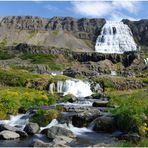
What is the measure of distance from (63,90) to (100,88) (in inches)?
416

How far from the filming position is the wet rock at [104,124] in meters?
38.0

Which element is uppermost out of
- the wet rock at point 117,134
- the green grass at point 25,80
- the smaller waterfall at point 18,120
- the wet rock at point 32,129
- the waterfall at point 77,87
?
the green grass at point 25,80

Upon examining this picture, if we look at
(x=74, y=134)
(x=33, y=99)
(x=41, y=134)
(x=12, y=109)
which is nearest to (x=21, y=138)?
(x=41, y=134)

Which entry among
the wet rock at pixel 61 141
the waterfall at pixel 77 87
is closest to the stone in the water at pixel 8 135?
the wet rock at pixel 61 141

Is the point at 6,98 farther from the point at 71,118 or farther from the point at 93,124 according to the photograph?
the point at 93,124

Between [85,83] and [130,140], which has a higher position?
[85,83]

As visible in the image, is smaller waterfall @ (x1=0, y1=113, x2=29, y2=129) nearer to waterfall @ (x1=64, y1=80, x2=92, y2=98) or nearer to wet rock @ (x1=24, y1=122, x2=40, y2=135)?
wet rock @ (x1=24, y1=122, x2=40, y2=135)

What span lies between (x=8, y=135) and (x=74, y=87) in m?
68.2

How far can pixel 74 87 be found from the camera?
103 metres

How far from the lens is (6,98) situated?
49656 millimetres

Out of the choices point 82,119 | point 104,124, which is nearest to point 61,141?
point 104,124

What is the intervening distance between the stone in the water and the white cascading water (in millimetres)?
64703

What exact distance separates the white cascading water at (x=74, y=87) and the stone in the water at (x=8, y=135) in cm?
6470

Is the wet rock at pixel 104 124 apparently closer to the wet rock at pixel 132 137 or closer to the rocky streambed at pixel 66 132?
the rocky streambed at pixel 66 132
